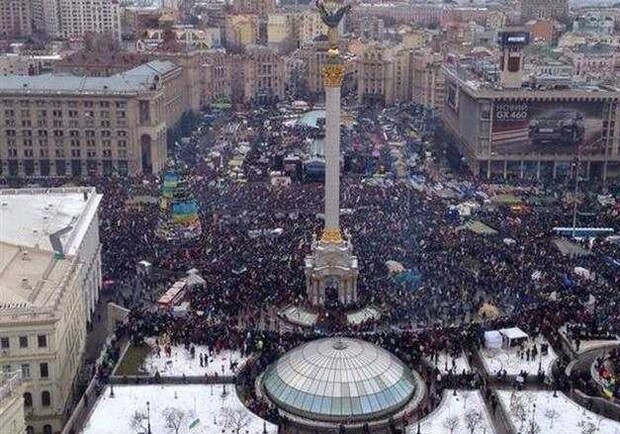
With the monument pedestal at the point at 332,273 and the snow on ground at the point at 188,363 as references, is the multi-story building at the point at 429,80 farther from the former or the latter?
the snow on ground at the point at 188,363

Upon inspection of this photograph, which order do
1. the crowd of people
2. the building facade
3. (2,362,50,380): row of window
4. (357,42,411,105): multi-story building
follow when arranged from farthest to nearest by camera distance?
1. (357,42,411,105): multi-story building
2. the building facade
3. the crowd of people
4. (2,362,50,380): row of window

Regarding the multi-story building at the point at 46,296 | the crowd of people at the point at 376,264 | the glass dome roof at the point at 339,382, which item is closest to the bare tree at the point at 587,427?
the crowd of people at the point at 376,264

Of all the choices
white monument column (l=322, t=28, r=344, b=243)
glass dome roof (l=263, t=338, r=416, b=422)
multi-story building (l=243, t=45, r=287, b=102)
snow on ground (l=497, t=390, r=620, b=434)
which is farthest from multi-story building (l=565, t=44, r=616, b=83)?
glass dome roof (l=263, t=338, r=416, b=422)

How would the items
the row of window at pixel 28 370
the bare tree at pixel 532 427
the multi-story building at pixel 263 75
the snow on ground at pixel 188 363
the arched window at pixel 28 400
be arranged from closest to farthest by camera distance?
the bare tree at pixel 532 427 < the row of window at pixel 28 370 < the arched window at pixel 28 400 < the snow on ground at pixel 188 363 < the multi-story building at pixel 263 75

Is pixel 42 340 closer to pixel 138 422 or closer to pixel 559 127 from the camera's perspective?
pixel 138 422

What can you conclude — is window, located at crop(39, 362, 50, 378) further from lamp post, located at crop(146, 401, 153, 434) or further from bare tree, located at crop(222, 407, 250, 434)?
bare tree, located at crop(222, 407, 250, 434)

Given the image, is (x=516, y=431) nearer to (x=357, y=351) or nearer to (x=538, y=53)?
(x=357, y=351)

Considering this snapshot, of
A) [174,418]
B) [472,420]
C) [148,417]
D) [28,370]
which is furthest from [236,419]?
[472,420]
